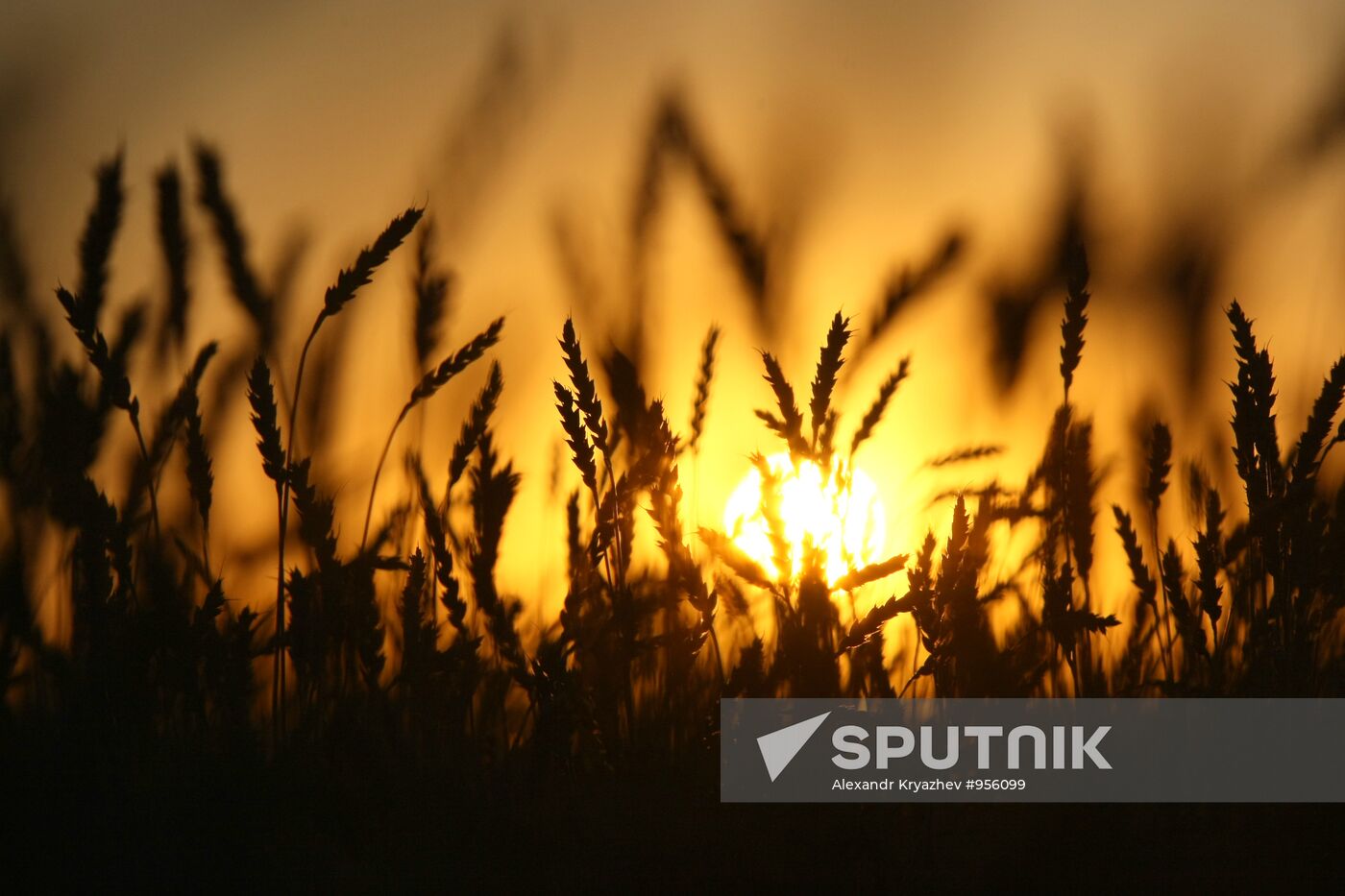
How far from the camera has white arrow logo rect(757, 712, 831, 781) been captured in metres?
1.57

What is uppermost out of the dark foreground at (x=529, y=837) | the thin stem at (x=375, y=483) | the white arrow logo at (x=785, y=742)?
the thin stem at (x=375, y=483)

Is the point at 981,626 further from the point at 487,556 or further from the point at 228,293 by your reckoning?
the point at 228,293

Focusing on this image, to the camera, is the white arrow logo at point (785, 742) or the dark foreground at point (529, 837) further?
the white arrow logo at point (785, 742)

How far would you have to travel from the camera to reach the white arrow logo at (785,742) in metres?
1.57

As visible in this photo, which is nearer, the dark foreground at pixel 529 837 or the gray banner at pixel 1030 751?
the dark foreground at pixel 529 837

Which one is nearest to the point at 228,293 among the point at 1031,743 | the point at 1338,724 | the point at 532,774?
the point at 532,774

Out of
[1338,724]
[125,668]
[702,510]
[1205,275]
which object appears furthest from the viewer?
[702,510]

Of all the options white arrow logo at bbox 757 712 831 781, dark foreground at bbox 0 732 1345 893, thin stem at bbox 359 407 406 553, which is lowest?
dark foreground at bbox 0 732 1345 893

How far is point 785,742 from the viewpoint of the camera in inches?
62.0

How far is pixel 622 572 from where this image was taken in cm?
169

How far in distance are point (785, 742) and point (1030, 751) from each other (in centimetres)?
37

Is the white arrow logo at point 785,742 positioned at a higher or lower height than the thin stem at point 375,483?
lower

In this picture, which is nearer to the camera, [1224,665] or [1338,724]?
[1338,724]

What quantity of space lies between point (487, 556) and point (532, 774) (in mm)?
277
